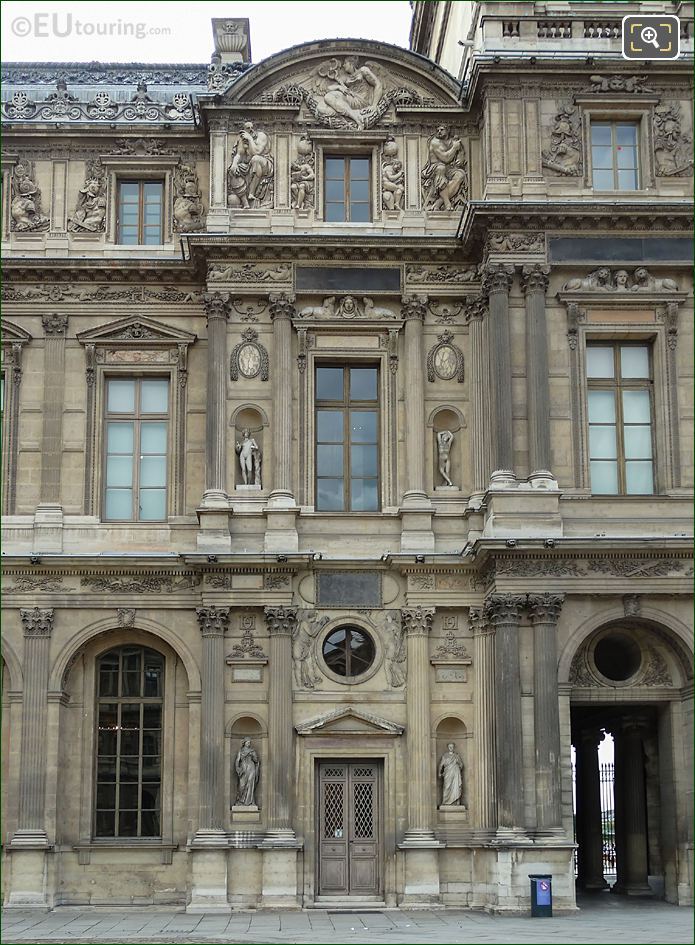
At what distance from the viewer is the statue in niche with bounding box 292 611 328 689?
2686 centimetres

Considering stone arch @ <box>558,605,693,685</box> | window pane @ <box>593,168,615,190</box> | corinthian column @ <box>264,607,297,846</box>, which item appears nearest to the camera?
stone arch @ <box>558,605,693,685</box>

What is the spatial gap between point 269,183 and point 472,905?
1406 cm

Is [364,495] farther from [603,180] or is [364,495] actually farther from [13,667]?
[603,180]

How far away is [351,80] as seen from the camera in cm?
2903

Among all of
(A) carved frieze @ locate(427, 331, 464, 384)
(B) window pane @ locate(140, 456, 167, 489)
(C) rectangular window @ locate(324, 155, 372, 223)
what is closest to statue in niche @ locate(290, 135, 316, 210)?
(C) rectangular window @ locate(324, 155, 372, 223)

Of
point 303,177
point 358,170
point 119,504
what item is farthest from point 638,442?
point 119,504

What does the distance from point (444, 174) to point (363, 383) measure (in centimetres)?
443

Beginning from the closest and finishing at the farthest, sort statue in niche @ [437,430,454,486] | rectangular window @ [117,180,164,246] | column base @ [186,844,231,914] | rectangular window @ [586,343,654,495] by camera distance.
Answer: column base @ [186,844,231,914] → rectangular window @ [586,343,654,495] → statue in niche @ [437,430,454,486] → rectangular window @ [117,180,164,246]

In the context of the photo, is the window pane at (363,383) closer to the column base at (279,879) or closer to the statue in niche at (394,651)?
the statue in niche at (394,651)

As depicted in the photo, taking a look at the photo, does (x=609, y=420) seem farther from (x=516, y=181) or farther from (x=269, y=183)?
(x=269, y=183)

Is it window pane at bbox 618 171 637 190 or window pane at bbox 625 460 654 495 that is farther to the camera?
window pane at bbox 618 171 637 190

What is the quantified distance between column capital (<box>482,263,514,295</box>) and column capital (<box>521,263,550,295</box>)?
26 cm

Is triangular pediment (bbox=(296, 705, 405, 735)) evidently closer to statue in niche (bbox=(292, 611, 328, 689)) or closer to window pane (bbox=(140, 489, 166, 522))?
statue in niche (bbox=(292, 611, 328, 689))

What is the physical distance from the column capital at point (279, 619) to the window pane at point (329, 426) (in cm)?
349
